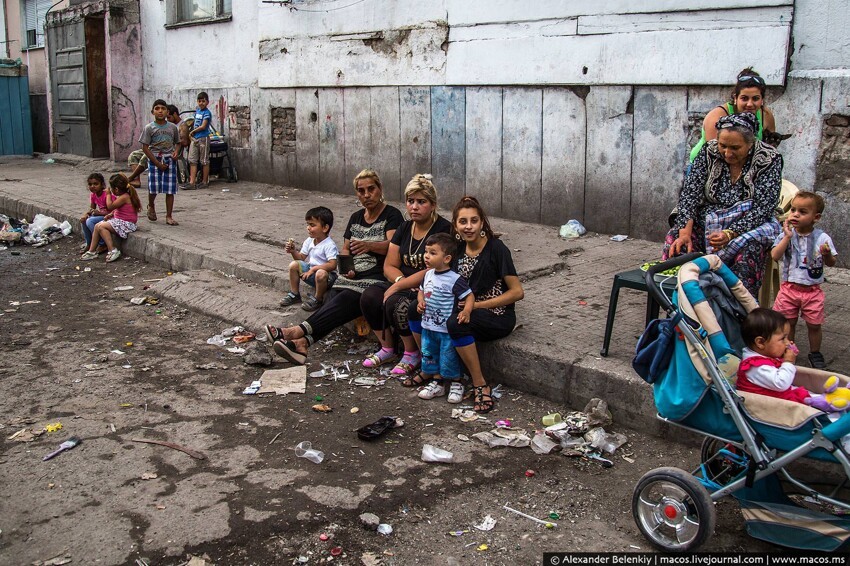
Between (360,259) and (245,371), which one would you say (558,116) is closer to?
(360,259)

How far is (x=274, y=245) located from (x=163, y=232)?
5.74 feet

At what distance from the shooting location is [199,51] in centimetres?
1488

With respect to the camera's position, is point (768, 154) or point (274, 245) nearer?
point (768, 154)

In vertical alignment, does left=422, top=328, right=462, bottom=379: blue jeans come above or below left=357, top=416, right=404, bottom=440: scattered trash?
above

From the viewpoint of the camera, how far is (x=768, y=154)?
14.3ft

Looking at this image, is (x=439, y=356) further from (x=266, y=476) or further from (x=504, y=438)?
(x=266, y=476)

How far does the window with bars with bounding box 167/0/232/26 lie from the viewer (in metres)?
14.3

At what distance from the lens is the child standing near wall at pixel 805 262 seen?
15.1 feet

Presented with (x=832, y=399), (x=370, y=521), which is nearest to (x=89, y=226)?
(x=370, y=521)

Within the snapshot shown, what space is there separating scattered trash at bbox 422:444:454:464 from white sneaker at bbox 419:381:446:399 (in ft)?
2.56

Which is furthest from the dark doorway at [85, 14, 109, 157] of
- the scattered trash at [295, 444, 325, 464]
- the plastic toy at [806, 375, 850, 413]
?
the plastic toy at [806, 375, 850, 413]

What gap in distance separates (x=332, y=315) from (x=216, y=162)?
30.7 feet

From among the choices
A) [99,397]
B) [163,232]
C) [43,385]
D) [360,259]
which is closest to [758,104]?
[360,259]

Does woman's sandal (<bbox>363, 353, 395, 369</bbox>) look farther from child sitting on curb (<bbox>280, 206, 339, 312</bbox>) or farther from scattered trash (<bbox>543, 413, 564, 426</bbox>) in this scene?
scattered trash (<bbox>543, 413, 564, 426</bbox>)
